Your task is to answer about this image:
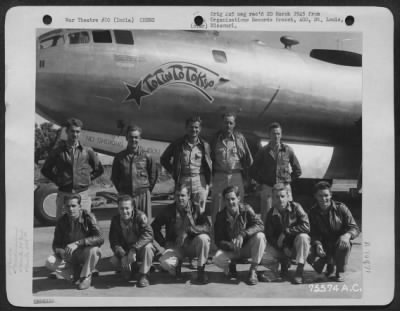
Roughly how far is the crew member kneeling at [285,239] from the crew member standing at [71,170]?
43.6 inches

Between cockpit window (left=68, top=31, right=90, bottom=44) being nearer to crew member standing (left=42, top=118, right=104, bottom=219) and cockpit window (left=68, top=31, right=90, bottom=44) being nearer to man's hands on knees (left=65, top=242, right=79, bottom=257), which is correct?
crew member standing (left=42, top=118, right=104, bottom=219)

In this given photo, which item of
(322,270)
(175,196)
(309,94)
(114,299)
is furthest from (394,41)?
(114,299)

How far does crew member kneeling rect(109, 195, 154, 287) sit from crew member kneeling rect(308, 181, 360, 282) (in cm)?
99

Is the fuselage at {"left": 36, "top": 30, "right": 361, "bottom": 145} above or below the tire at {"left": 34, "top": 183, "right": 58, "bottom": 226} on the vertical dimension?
above

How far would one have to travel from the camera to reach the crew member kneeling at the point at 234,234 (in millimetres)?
2641

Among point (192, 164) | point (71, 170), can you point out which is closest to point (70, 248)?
point (71, 170)

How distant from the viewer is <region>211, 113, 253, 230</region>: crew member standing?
106 inches

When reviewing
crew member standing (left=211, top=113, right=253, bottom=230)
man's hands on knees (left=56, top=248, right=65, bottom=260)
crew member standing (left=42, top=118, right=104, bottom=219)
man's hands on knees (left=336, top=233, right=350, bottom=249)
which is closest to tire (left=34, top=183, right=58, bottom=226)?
crew member standing (left=42, top=118, right=104, bottom=219)

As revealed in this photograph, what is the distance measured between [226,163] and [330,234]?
764 mm

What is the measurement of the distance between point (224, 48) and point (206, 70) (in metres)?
0.19

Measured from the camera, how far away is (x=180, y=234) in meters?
2.63

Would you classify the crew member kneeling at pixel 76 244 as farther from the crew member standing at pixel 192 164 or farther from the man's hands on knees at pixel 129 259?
the crew member standing at pixel 192 164

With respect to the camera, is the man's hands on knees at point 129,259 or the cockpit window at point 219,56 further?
the cockpit window at point 219,56

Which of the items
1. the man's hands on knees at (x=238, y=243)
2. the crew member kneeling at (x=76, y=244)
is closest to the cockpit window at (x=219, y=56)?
the man's hands on knees at (x=238, y=243)
